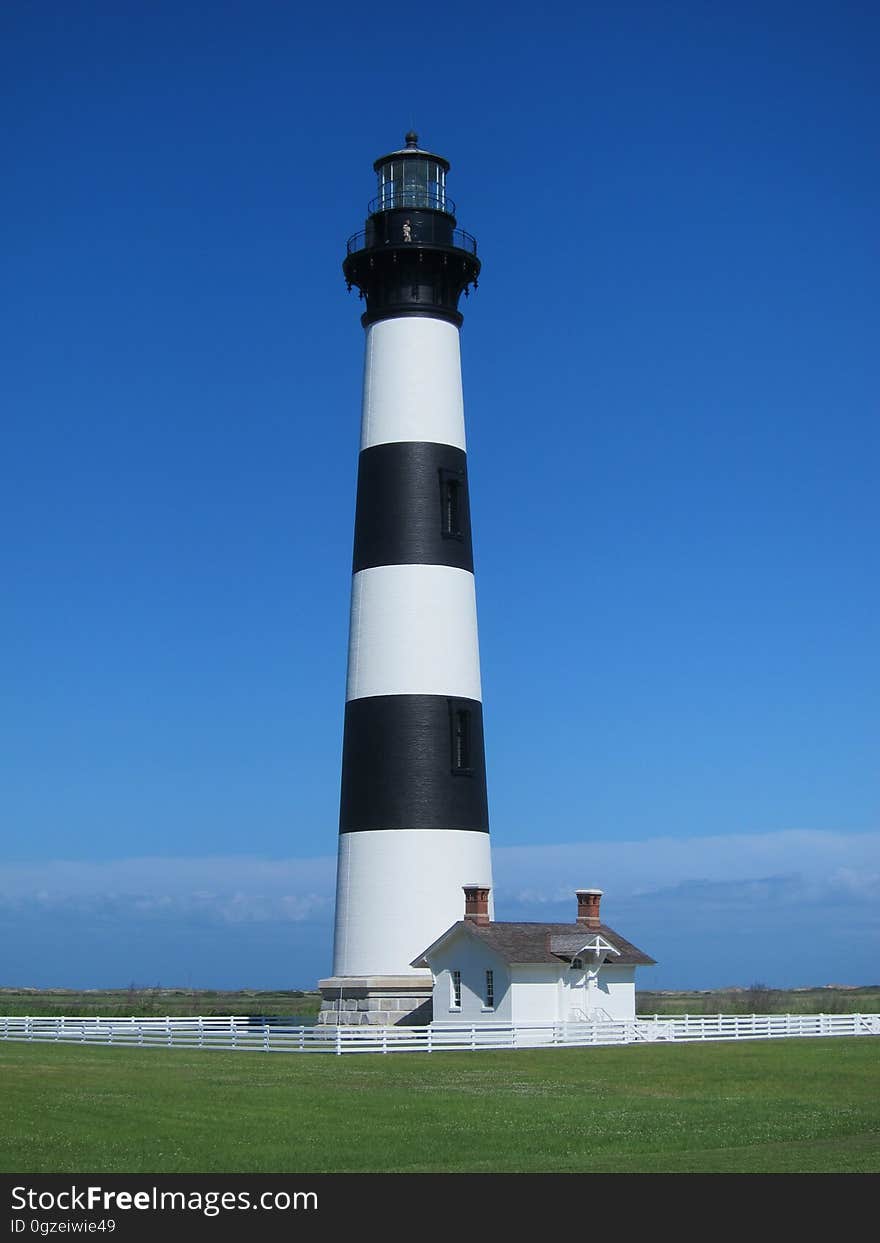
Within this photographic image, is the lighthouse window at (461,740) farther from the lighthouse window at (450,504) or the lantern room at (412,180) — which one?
the lantern room at (412,180)

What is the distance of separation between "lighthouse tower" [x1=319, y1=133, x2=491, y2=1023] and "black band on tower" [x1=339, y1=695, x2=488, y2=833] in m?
0.04

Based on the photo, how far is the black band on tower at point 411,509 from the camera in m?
40.9

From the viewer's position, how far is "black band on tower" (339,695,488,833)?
3956 cm

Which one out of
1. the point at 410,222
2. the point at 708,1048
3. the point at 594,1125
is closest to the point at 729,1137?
the point at 594,1125

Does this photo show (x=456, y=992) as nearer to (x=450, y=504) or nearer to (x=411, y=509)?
(x=411, y=509)

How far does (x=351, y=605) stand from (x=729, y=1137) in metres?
21.5

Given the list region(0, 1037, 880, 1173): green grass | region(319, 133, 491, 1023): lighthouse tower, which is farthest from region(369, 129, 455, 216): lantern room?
region(0, 1037, 880, 1173): green grass

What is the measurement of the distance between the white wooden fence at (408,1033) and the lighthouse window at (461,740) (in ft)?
21.2

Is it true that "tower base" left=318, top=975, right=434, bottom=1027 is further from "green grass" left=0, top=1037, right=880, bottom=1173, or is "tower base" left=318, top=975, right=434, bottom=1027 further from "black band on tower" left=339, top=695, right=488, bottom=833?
"black band on tower" left=339, top=695, right=488, bottom=833

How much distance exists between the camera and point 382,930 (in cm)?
4000

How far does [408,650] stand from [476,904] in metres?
6.69

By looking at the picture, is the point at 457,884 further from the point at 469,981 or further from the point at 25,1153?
the point at 25,1153

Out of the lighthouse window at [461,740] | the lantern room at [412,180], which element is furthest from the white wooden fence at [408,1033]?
the lantern room at [412,180]
